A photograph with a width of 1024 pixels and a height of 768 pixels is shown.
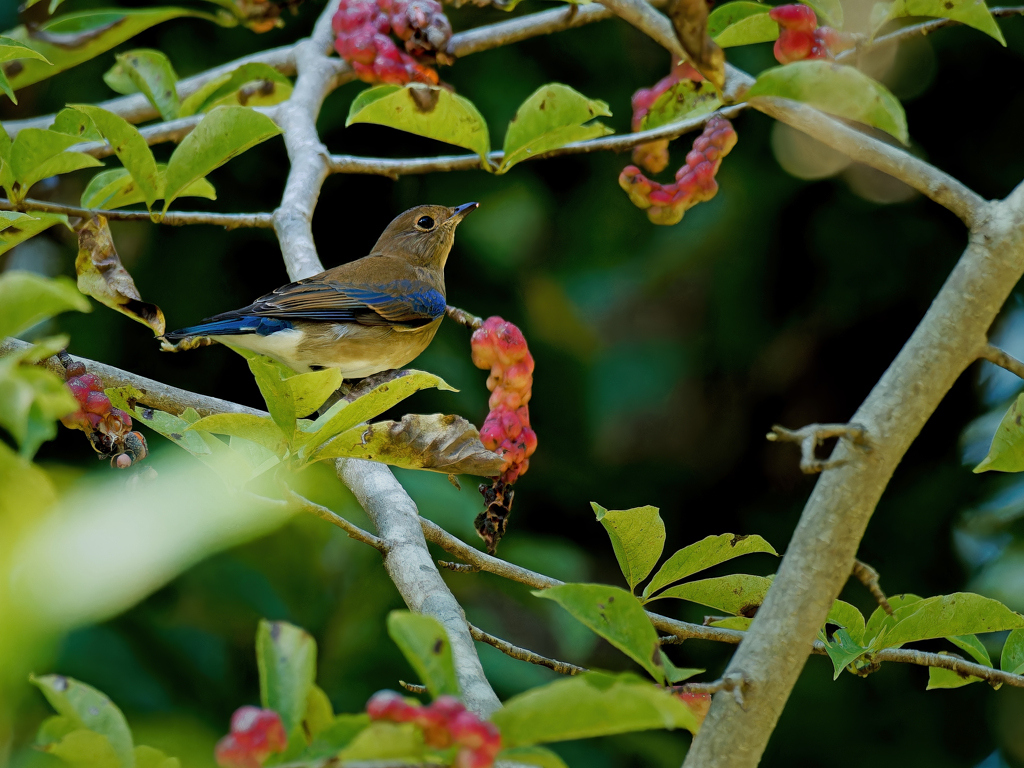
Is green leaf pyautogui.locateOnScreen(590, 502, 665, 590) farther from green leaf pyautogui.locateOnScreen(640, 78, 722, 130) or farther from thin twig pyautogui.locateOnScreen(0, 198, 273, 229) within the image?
thin twig pyautogui.locateOnScreen(0, 198, 273, 229)

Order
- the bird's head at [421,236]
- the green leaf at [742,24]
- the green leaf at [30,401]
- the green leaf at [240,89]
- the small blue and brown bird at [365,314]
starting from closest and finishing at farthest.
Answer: the green leaf at [30,401], the green leaf at [742,24], the green leaf at [240,89], the small blue and brown bird at [365,314], the bird's head at [421,236]

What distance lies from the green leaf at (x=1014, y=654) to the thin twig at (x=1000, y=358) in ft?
2.16

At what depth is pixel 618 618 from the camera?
110 centimetres

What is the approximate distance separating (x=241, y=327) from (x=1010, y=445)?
7.02 ft

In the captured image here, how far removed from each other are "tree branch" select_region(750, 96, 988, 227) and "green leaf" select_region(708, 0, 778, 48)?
0.32 meters

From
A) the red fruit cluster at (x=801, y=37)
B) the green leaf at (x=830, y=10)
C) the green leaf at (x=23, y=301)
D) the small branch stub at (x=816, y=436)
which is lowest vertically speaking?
the small branch stub at (x=816, y=436)

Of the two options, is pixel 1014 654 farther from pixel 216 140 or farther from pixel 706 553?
pixel 216 140

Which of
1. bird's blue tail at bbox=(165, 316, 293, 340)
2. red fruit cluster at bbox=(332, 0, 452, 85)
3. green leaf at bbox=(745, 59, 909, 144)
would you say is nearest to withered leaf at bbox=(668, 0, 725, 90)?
green leaf at bbox=(745, 59, 909, 144)

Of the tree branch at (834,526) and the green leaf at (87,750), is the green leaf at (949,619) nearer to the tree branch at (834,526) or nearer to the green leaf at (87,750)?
the tree branch at (834,526)

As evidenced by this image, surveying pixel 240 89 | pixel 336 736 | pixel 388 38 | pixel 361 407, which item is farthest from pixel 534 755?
pixel 240 89

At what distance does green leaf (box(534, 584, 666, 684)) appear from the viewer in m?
1.08

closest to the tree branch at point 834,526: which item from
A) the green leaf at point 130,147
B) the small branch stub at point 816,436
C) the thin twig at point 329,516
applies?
the small branch stub at point 816,436

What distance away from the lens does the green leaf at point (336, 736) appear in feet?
2.88

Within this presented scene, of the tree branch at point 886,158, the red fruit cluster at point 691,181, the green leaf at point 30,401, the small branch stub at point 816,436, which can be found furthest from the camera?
the red fruit cluster at point 691,181
